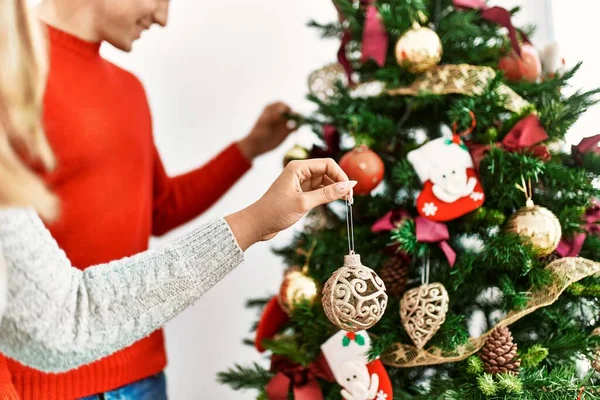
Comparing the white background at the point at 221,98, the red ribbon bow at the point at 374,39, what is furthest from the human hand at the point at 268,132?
the red ribbon bow at the point at 374,39

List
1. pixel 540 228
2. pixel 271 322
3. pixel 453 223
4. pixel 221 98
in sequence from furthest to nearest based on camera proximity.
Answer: pixel 221 98 → pixel 271 322 → pixel 453 223 → pixel 540 228

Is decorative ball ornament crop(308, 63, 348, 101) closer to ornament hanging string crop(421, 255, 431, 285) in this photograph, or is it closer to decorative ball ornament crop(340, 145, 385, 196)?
decorative ball ornament crop(340, 145, 385, 196)

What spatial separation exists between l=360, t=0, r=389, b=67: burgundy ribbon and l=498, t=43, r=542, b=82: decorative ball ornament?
0.58 feet

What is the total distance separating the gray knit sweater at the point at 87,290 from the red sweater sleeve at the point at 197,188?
53cm

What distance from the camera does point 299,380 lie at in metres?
0.83

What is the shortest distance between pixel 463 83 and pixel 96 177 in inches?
22.3

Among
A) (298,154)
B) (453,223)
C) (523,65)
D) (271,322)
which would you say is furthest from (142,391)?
(523,65)

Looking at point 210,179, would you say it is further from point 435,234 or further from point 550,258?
point 550,258

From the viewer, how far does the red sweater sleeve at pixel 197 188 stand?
3.85 feet

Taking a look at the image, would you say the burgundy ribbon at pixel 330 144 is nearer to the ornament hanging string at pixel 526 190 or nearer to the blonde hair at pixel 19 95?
the ornament hanging string at pixel 526 190

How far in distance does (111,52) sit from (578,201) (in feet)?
3.32

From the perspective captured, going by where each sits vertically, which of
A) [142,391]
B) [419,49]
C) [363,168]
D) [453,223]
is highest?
[419,49]

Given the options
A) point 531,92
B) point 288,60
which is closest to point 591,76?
point 531,92

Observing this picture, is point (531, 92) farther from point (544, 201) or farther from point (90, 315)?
point (90, 315)
